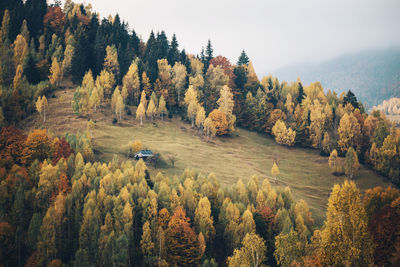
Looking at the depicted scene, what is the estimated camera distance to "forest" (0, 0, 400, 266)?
145 feet

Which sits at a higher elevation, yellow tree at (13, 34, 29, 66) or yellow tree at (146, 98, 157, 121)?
yellow tree at (13, 34, 29, 66)

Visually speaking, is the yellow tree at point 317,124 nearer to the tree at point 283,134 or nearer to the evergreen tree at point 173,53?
the tree at point 283,134

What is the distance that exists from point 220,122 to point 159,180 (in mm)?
52412

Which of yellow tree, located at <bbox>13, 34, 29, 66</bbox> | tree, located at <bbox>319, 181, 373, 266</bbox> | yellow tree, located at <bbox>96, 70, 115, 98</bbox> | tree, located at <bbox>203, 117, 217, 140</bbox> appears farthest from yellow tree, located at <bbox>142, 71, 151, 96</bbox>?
tree, located at <bbox>319, 181, 373, 266</bbox>

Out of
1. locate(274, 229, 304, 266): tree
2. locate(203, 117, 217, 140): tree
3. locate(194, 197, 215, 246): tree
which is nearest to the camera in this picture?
locate(274, 229, 304, 266): tree

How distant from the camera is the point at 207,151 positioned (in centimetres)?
9050

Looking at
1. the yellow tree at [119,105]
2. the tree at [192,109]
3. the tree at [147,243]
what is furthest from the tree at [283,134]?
the tree at [147,243]

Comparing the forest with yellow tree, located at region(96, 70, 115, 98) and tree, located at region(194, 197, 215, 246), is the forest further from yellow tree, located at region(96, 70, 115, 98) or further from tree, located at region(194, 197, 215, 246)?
yellow tree, located at region(96, 70, 115, 98)

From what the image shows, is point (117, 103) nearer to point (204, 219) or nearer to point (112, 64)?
point (112, 64)

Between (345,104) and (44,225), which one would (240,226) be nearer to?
(44,225)

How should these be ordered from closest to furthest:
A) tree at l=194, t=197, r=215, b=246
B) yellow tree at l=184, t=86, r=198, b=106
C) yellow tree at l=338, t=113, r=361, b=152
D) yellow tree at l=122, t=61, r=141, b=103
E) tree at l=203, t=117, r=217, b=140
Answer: tree at l=194, t=197, r=215, b=246 < yellow tree at l=338, t=113, r=361, b=152 < tree at l=203, t=117, r=217, b=140 < yellow tree at l=122, t=61, r=141, b=103 < yellow tree at l=184, t=86, r=198, b=106

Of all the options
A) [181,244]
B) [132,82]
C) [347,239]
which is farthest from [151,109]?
[347,239]

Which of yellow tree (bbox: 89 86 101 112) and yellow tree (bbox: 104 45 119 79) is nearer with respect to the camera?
yellow tree (bbox: 89 86 101 112)

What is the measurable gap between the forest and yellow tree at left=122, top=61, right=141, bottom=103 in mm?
429
